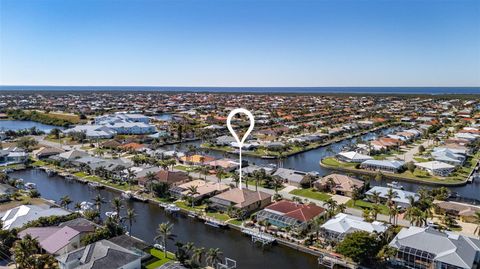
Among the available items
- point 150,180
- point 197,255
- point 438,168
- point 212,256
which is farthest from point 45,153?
point 438,168

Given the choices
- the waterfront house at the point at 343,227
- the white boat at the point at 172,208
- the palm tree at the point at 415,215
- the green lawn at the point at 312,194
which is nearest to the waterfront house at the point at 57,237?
the white boat at the point at 172,208

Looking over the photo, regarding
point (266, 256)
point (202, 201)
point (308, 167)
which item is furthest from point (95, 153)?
point (266, 256)

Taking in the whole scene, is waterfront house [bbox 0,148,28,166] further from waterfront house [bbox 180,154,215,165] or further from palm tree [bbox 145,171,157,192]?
palm tree [bbox 145,171,157,192]

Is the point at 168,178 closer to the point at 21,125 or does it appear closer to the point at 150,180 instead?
the point at 150,180

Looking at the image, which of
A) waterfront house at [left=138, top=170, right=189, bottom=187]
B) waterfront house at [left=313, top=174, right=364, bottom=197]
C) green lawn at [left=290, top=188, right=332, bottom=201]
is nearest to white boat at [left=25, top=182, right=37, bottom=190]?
waterfront house at [left=138, top=170, right=189, bottom=187]

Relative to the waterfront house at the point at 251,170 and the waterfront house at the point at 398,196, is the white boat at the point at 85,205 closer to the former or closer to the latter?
the waterfront house at the point at 251,170

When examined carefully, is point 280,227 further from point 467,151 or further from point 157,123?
point 157,123

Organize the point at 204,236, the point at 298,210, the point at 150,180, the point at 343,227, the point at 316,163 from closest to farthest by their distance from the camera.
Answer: the point at 343,227, the point at 204,236, the point at 298,210, the point at 150,180, the point at 316,163
